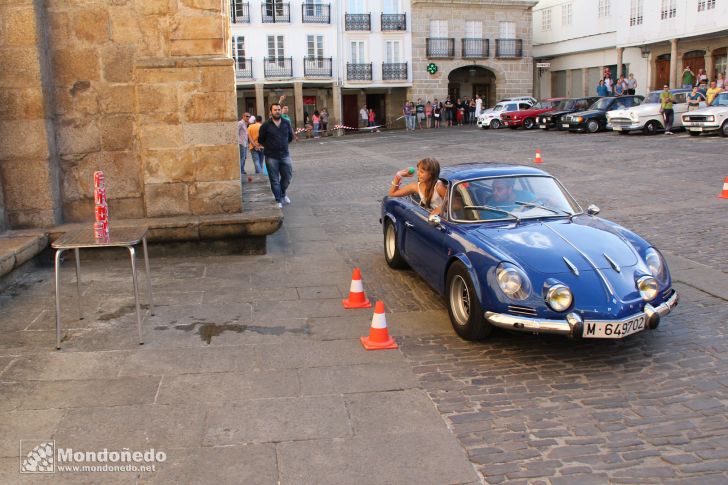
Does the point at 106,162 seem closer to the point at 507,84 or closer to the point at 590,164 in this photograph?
the point at 590,164

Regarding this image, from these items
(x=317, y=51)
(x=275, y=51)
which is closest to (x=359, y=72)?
(x=317, y=51)

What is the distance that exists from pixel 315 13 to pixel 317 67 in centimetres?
344

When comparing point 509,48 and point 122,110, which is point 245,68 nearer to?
point 509,48

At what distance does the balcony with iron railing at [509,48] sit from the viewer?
48438mm

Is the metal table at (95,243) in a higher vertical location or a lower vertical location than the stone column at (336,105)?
lower

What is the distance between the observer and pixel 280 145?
39.7 ft

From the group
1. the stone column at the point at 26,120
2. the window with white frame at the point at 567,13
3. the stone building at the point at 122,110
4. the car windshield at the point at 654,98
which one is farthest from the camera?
the window with white frame at the point at 567,13

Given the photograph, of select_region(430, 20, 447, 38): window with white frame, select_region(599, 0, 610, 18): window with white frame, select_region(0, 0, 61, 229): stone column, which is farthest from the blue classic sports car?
select_region(430, 20, 447, 38): window with white frame

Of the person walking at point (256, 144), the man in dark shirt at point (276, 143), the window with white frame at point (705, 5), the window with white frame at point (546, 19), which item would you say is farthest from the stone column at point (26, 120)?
the window with white frame at point (546, 19)

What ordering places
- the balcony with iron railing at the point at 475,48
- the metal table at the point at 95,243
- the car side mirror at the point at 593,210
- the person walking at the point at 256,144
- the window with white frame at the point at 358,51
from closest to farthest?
the metal table at the point at 95,243, the car side mirror at the point at 593,210, the person walking at the point at 256,144, the window with white frame at the point at 358,51, the balcony with iron railing at the point at 475,48

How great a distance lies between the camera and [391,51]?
154ft

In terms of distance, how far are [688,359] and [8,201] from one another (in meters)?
7.72

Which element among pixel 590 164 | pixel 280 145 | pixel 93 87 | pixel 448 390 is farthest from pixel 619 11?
pixel 448 390

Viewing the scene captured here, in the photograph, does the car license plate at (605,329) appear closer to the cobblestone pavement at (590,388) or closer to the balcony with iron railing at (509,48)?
the cobblestone pavement at (590,388)
